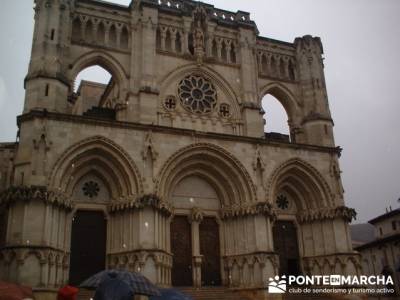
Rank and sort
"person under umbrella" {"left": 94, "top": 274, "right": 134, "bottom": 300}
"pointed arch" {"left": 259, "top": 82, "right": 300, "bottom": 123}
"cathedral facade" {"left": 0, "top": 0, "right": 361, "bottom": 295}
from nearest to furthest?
"person under umbrella" {"left": 94, "top": 274, "right": 134, "bottom": 300} < "cathedral facade" {"left": 0, "top": 0, "right": 361, "bottom": 295} < "pointed arch" {"left": 259, "top": 82, "right": 300, "bottom": 123}

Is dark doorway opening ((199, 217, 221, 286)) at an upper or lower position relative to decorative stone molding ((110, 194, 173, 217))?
lower

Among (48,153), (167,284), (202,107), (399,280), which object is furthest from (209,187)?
(399,280)

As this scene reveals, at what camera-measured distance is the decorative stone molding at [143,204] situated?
67.2 ft

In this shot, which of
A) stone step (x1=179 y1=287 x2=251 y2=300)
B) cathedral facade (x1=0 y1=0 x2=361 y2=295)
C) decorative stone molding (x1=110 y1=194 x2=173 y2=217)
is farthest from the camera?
stone step (x1=179 y1=287 x2=251 y2=300)

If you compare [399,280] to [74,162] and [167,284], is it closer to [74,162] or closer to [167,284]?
[167,284]

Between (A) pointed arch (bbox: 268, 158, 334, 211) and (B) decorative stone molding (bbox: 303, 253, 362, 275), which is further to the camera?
(A) pointed arch (bbox: 268, 158, 334, 211)

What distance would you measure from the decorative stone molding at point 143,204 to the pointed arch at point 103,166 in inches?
14.3

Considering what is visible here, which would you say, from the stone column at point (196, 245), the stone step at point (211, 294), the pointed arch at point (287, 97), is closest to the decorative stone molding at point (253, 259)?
the stone step at point (211, 294)

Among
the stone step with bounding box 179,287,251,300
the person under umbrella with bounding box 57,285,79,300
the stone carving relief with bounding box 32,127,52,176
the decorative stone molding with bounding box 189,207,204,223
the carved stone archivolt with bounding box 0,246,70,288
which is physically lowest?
the person under umbrella with bounding box 57,285,79,300

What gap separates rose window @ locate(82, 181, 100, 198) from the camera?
21.7 meters

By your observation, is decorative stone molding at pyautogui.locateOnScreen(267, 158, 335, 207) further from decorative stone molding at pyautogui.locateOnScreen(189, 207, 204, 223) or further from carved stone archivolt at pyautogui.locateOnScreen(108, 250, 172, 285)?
carved stone archivolt at pyautogui.locateOnScreen(108, 250, 172, 285)

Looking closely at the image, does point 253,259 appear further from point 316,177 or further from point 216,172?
point 316,177

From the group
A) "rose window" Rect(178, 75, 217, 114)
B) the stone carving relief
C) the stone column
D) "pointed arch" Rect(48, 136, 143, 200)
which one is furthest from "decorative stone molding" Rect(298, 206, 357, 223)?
the stone carving relief

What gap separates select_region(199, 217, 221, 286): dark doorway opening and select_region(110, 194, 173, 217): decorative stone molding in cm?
321
